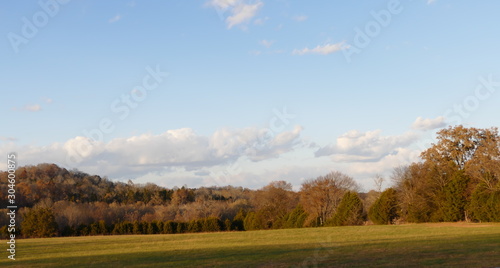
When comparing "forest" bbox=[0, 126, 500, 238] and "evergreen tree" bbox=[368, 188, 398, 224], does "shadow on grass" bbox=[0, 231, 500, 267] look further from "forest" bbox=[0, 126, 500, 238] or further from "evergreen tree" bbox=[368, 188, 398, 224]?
"evergreen tree" bbox=[368, 188, 398, 224]

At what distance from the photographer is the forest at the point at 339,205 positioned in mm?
51184

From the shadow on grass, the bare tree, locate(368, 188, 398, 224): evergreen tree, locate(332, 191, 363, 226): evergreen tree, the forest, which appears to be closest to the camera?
the shadow on grass

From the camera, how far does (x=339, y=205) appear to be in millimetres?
58406

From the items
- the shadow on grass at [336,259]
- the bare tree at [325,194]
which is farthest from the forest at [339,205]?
the shadow on grass at [336,259]

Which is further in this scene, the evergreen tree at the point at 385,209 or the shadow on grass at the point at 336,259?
the evergreen tree at the point at 385,209

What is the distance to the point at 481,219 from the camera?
160 ft

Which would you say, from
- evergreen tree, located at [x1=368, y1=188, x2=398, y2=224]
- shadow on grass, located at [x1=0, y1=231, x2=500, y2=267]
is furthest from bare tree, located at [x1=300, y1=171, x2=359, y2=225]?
shadow on grass, located at [x1=0, y1=231, x2=500, y2=267]

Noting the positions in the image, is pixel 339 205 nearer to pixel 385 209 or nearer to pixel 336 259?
pixel 385 209

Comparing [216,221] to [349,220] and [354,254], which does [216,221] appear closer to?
[349,220]

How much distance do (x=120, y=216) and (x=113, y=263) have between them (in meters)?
55.4

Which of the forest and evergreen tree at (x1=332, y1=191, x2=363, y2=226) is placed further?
evergreen tree at (x1=332, y1=191, x2=363, y2=226)

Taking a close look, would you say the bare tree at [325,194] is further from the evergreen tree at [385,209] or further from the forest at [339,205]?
the evergreen tree at [385,209]

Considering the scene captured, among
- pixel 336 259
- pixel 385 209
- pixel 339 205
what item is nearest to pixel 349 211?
pixel 339 205

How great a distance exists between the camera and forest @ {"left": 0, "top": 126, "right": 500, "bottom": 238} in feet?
168
